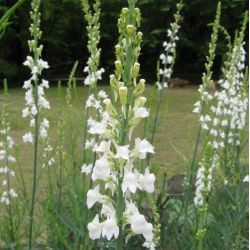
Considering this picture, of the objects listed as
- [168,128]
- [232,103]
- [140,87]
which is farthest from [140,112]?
[168,128]

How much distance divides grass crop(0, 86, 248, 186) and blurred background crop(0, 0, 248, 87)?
3998 millimetres

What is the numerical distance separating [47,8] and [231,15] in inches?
280

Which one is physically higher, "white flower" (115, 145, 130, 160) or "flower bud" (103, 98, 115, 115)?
"flower bud" (103, 98, 115, 115)

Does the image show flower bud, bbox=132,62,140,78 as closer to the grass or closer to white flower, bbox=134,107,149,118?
white flower, bbox=134,107,149,118

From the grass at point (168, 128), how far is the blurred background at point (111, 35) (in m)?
4.00

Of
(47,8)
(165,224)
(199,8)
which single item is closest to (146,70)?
(199,8)

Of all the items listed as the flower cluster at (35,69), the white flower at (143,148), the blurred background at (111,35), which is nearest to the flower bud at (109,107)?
the white flower at (143,148)

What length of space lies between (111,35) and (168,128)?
1081 centimetres

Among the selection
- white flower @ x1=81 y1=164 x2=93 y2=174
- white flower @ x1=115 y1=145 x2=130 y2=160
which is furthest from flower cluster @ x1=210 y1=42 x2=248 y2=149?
white flower @ x1=115 y1=145 x2=130 y2=160

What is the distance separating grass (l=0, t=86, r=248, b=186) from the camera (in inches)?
311

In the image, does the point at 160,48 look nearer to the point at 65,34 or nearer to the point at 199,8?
the point at 199,8

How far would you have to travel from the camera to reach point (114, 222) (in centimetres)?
A: 132

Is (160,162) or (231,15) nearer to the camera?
(160,162)

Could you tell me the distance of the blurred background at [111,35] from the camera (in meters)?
20.2
